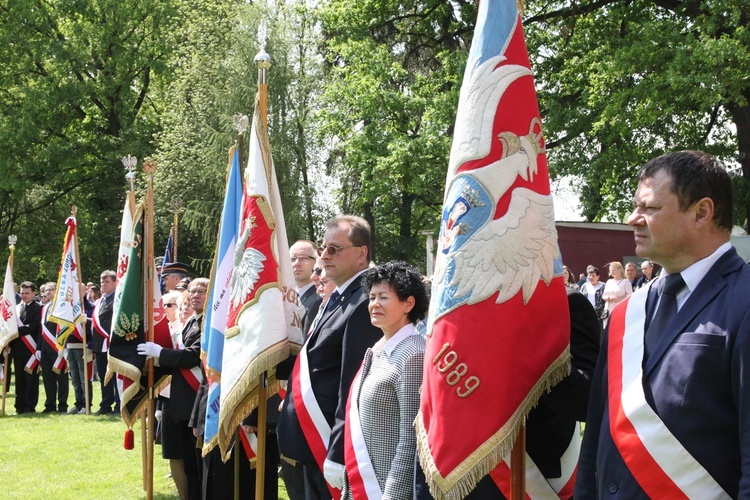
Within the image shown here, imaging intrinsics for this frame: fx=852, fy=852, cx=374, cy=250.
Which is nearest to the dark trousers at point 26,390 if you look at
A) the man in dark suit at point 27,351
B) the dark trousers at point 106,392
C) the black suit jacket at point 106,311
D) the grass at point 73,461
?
the man in dark suit at point 27,351

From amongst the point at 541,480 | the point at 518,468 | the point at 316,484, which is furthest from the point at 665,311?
the point at 316,484

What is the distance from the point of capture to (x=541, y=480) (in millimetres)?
3676

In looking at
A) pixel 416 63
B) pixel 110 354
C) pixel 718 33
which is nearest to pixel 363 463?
pixel 110 354

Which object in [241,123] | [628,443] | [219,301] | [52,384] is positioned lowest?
[52,384]

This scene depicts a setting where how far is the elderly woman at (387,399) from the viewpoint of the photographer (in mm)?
3789

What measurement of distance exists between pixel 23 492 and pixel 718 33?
48.6ft

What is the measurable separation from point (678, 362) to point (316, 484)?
8.97ft

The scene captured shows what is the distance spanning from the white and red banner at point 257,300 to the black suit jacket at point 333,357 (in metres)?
0.66

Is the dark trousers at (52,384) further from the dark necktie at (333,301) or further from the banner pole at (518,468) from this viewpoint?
the banner pole at (518,468)

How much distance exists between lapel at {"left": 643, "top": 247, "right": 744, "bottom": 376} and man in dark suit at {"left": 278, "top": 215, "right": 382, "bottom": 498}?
202 centimetres

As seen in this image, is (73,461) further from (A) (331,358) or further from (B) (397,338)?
(B) (397,338)

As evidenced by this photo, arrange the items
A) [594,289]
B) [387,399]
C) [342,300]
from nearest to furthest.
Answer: [387,399] < [342,300] < [594,289]

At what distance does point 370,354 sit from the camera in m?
4.14

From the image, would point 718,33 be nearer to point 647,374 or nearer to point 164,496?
point 164,496
